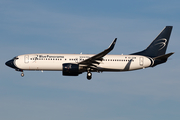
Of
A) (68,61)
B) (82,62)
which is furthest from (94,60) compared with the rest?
(68,61)

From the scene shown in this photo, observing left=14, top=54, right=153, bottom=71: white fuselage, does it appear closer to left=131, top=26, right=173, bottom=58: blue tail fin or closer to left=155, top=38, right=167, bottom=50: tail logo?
left=131, top=26, right=173, bottom=58: blue tail fin

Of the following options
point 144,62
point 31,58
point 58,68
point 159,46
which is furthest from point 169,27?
point 31,58

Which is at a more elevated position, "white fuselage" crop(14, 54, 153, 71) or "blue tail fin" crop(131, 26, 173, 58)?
"blue tail fin" crop(131, 26, 173, 58)

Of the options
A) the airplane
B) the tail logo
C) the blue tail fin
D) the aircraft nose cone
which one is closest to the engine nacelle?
the airplane

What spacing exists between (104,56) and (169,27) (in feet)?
42.2

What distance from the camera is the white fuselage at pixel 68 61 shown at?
5191cm

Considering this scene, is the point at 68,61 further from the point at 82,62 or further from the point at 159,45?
the point at 159,45

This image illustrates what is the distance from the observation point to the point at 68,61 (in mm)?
52156

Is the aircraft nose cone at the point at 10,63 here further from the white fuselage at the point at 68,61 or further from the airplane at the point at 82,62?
the white fuselage at the point at 68,61

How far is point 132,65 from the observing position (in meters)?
53.8

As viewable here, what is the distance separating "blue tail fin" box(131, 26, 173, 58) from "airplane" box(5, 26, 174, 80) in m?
0.99

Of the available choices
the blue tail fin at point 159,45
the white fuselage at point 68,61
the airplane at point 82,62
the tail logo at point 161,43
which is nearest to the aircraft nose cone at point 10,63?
the airplane at point 82,62

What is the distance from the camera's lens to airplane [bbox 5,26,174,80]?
51094 mm

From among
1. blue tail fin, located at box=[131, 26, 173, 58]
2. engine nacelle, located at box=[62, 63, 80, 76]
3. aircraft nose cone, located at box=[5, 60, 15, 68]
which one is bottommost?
engine nacelle, located at box=[62, 63, 80, 76]
